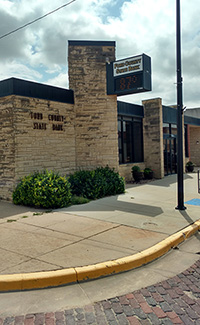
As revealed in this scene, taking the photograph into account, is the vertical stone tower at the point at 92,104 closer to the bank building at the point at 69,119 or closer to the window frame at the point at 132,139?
the bank building at the point at 69,119

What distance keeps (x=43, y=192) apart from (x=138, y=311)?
253 inches

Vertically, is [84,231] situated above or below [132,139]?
below

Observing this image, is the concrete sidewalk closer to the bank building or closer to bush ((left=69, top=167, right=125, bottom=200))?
bush ((left=69, top=167, right=125, bottom=200))

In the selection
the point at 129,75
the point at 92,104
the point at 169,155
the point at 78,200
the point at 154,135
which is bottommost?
the point at 78,200

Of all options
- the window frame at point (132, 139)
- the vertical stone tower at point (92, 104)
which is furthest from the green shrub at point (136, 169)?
the vertical stone tower at point (92, 104)

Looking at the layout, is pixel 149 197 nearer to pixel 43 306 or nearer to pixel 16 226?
pixel 16 226

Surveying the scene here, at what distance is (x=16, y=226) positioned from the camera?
7.50 m

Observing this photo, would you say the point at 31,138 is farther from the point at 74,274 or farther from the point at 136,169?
the point at 136,169

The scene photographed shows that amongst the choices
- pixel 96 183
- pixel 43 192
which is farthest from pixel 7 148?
pixel 96 183

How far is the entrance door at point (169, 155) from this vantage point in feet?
67.3

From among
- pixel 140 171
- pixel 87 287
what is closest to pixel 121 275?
pixel 87 287

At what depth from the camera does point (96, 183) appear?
11.5 metres

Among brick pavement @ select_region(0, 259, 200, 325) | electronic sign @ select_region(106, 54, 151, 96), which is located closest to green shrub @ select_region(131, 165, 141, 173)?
electronic sign @ select_region(106, 54, 151, 96)

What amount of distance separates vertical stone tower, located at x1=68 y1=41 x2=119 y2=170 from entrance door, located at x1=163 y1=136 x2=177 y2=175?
27.4ft
